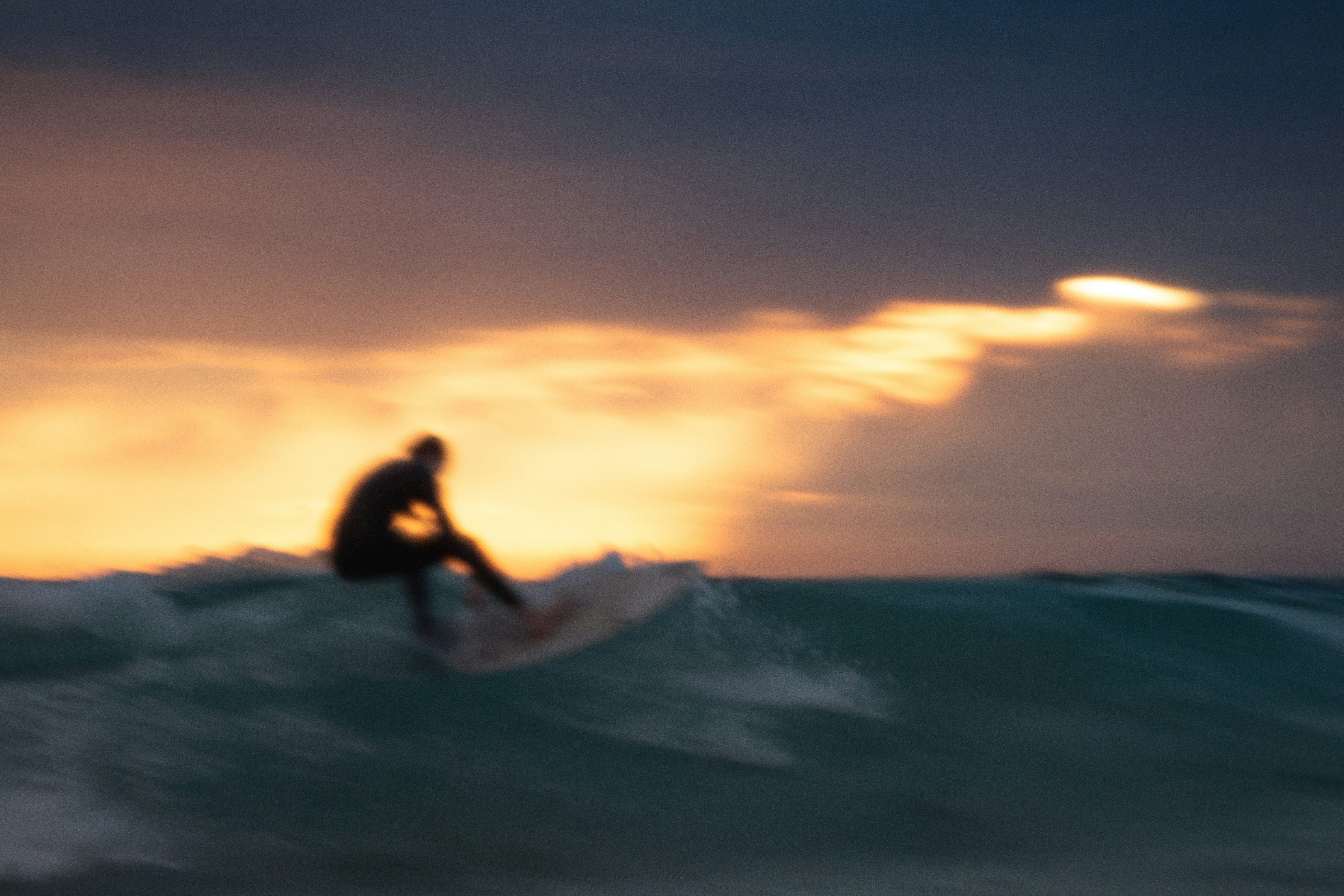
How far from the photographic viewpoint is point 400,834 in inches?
170

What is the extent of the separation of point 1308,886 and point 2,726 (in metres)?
5.56

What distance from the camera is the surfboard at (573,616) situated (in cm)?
573

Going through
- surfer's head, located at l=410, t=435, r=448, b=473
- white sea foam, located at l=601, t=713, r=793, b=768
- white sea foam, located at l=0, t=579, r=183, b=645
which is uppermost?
surfer's head, located at l=410, t=435, r=448, b=473

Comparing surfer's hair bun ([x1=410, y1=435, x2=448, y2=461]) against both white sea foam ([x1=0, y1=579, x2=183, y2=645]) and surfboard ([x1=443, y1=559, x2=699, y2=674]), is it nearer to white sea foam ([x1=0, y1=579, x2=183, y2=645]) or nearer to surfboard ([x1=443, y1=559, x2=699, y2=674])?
surfboard ([x1=443, y1=559, x2=699, y2=674])

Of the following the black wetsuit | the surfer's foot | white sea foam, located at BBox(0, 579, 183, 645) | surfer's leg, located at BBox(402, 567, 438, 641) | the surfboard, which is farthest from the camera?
white sea foam, located at BBox(0, 579, 183, 645)

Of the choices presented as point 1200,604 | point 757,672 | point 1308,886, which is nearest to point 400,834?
point 757,672

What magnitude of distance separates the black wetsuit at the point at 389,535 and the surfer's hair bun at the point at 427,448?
0.11 metres

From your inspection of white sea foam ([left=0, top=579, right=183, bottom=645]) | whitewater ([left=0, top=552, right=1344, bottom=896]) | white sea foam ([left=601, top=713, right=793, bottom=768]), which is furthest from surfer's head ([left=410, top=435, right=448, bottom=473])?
white sea foam ([left=0, top=579, right=183, bottom=645])

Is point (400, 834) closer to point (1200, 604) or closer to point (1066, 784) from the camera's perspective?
point (1066, 784)

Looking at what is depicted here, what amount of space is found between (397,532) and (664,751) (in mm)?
1715

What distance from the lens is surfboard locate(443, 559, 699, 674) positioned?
18.8ft

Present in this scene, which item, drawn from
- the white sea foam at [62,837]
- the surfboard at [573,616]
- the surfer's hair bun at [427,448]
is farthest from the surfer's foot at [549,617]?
the white sea foam at [62,837]

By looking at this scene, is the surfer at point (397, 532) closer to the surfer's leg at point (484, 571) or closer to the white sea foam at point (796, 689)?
the surfer's leg at point (484, 571)

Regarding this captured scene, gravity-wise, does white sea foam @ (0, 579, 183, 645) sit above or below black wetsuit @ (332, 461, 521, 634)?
below
